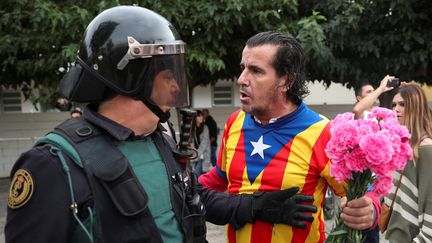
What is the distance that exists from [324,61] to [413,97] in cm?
496

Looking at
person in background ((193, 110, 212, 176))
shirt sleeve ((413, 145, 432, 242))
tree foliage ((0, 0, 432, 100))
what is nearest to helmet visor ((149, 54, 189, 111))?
shirt sleeve ((413, 145, 432, 242))

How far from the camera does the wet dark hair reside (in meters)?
2.31

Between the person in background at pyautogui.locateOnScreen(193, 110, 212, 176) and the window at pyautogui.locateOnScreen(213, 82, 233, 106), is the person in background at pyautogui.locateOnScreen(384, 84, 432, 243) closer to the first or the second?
the person in background at pyautogui.locateOnScreen(193, 110, 212, 176)

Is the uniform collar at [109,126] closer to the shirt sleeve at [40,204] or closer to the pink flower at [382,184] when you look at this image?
the shirt sleeve at [40,204]

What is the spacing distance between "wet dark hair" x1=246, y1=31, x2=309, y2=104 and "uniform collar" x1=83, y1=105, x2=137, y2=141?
0.97m

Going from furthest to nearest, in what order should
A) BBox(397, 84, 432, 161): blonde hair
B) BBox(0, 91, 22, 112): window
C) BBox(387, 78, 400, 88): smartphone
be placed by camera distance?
BBox(0, 91, 22, 112): window → BBox(387, 78, 400, 88): smartphone → BBox(397, 84, 432, 161): blonde hair

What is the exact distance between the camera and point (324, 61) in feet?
27.3

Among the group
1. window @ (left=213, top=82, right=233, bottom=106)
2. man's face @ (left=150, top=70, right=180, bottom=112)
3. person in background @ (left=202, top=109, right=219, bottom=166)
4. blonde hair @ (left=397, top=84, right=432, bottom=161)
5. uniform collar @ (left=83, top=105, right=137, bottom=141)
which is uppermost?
man's face @ (left=150, top=70, right=180, bottom=112)

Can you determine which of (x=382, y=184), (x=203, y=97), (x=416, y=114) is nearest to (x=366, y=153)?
(x=382, y=184)

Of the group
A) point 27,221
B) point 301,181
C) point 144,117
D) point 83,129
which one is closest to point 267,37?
point 301,181

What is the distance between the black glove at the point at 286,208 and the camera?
2.08 metres

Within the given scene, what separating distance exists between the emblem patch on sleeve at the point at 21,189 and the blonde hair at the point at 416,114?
2.51 metres

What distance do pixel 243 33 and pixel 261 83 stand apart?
5.67 metres

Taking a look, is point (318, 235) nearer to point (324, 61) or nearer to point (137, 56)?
point (137, 56)
